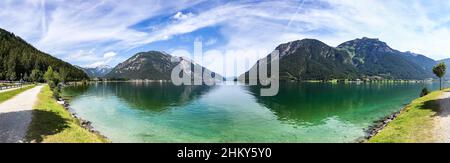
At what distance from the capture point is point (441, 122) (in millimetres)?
35062

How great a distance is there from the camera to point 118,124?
53312 mm

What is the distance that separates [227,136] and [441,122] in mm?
28613

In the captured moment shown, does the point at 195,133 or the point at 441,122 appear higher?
the point at 441,122
